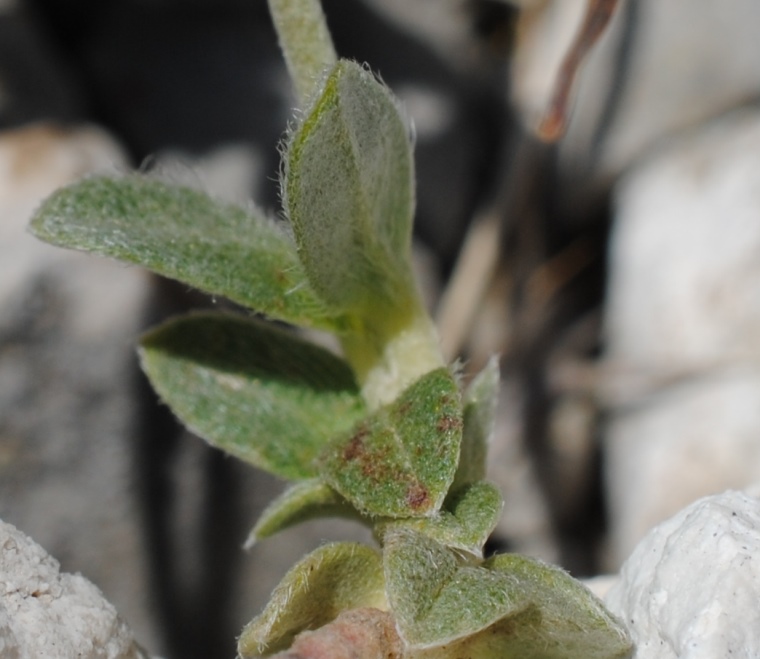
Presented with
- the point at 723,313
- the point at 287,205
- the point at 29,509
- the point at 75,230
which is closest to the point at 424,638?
the point at 287,205

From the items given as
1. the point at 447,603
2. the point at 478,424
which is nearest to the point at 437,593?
the point at 447,603

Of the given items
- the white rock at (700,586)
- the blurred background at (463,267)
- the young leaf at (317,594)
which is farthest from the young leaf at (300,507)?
the blurred background at (463,267)

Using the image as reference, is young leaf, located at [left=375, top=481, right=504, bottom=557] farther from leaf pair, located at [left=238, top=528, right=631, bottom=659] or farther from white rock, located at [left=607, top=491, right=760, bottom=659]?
white rock, located at [left=607, top=491, right=760, bottom=659]

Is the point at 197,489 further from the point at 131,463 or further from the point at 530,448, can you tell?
the point at 530,448

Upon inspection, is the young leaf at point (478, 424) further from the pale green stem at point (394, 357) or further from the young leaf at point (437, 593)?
the young leaf at point (437, 593)

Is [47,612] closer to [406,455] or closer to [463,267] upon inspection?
[406,455]

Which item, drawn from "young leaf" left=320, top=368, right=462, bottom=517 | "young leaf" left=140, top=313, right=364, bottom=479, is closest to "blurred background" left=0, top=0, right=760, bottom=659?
"young leaf" left=140, top=313, right=364, bottom=479
